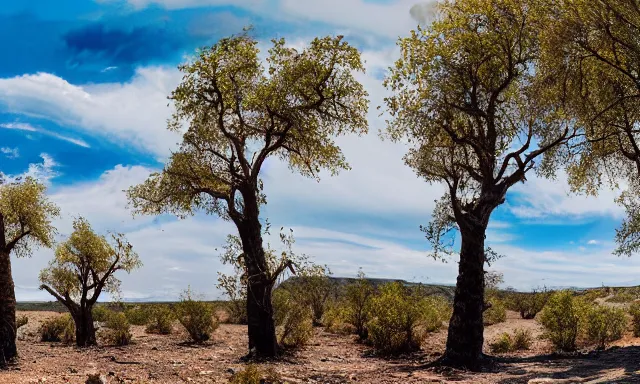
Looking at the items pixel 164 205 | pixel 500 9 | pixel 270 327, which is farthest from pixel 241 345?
pixel 500 9

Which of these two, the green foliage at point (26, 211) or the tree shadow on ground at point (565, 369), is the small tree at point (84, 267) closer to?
the green foliage at point (26, 211)

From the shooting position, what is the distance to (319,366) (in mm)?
19406

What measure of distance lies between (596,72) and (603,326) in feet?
35.5

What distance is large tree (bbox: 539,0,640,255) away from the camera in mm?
15398

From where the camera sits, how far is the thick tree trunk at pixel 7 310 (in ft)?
59.9

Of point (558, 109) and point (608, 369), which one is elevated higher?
point (558, 109)

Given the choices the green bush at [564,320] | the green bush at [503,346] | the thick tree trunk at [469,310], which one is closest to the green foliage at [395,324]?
the green bush at [503,346]

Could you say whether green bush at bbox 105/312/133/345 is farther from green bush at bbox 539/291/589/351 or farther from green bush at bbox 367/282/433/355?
green bush at bbox 539/291/589/351

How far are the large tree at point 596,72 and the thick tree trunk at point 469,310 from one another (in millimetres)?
5432

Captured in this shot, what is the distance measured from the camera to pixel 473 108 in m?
19.3

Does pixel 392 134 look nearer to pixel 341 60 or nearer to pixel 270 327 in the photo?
pixel 341 60

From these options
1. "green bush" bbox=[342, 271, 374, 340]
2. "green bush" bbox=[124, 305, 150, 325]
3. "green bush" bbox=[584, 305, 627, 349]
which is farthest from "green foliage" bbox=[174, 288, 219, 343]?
"green bush" bbox=[584, 305, 627, 349]

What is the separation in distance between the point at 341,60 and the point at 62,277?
20496 mm

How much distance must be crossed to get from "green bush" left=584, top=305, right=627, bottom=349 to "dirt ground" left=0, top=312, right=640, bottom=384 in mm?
614
